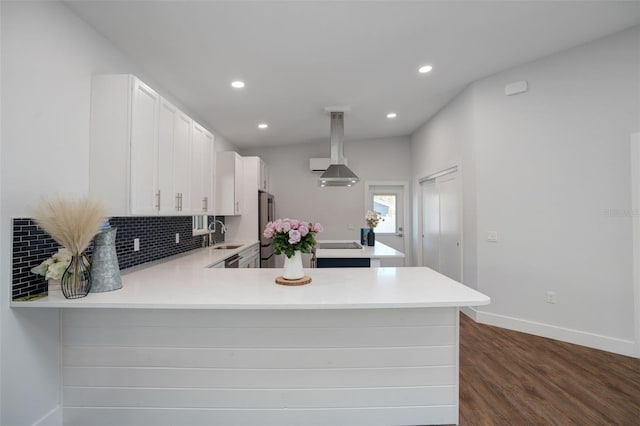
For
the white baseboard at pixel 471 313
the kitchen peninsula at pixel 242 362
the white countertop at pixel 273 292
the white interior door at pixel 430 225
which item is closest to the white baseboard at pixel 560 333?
the white baseboard at pixel 471 313

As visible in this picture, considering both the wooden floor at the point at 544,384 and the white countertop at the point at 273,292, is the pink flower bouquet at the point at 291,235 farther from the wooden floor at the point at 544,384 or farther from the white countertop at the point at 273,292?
the wooden floor at the point at 544,384

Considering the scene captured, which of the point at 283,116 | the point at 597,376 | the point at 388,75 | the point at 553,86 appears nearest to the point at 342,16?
the point at 388,75

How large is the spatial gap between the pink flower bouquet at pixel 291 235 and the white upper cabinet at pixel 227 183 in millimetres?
2684

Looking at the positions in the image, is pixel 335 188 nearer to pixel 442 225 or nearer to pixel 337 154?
pixel 337 154

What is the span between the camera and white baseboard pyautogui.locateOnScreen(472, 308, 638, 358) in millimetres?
2590

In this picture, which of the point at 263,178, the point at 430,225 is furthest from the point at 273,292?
the point at 430,225

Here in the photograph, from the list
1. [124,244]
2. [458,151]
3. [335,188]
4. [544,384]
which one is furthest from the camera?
[335,188]

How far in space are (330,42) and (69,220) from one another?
2.24 m

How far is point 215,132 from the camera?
14.7 feet

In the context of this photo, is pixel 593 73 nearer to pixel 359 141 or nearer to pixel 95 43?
pixel 359 141

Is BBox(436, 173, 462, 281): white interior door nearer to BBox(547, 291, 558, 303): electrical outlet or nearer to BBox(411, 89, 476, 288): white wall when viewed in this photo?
BBox(411, 89, 476, 288): white wall

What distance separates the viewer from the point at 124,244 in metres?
2.36

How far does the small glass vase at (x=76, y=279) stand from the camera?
151 centimetres

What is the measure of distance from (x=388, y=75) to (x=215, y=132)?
9.15ft
